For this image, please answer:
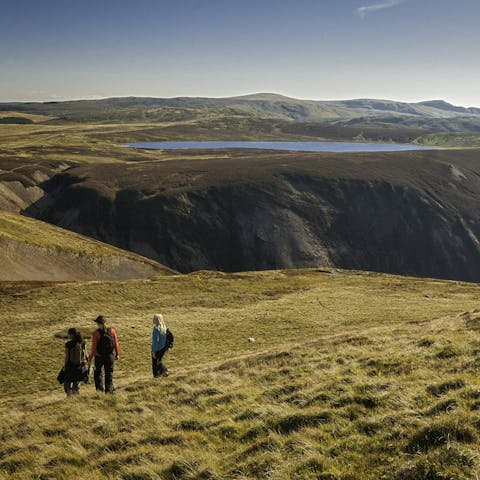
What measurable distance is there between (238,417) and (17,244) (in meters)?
57.7

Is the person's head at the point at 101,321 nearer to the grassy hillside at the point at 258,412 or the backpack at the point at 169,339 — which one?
the grassy hillside at the point at 258,412

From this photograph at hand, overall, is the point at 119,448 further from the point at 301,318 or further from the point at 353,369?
the point at 301,318

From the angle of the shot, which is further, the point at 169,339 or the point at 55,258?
the point at 55,258

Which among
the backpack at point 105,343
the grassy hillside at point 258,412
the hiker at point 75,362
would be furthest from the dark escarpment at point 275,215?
the backpack at point 105,343

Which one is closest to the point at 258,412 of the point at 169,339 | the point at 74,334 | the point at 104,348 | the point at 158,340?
the point at 169,339

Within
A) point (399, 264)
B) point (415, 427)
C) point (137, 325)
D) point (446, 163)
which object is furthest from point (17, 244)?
point (446, 163)

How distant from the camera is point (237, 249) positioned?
344 ft

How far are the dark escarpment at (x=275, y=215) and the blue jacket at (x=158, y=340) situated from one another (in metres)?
77.3

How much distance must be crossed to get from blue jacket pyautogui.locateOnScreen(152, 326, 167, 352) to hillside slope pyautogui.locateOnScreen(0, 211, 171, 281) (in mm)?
41680

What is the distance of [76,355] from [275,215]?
95.2 meters

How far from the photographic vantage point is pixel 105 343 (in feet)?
61.8

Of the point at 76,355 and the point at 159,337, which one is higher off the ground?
the point at 159,337

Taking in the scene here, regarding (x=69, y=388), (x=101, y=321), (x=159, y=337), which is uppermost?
(x=101, y=321)

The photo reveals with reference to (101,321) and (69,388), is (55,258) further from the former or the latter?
(101,321)
